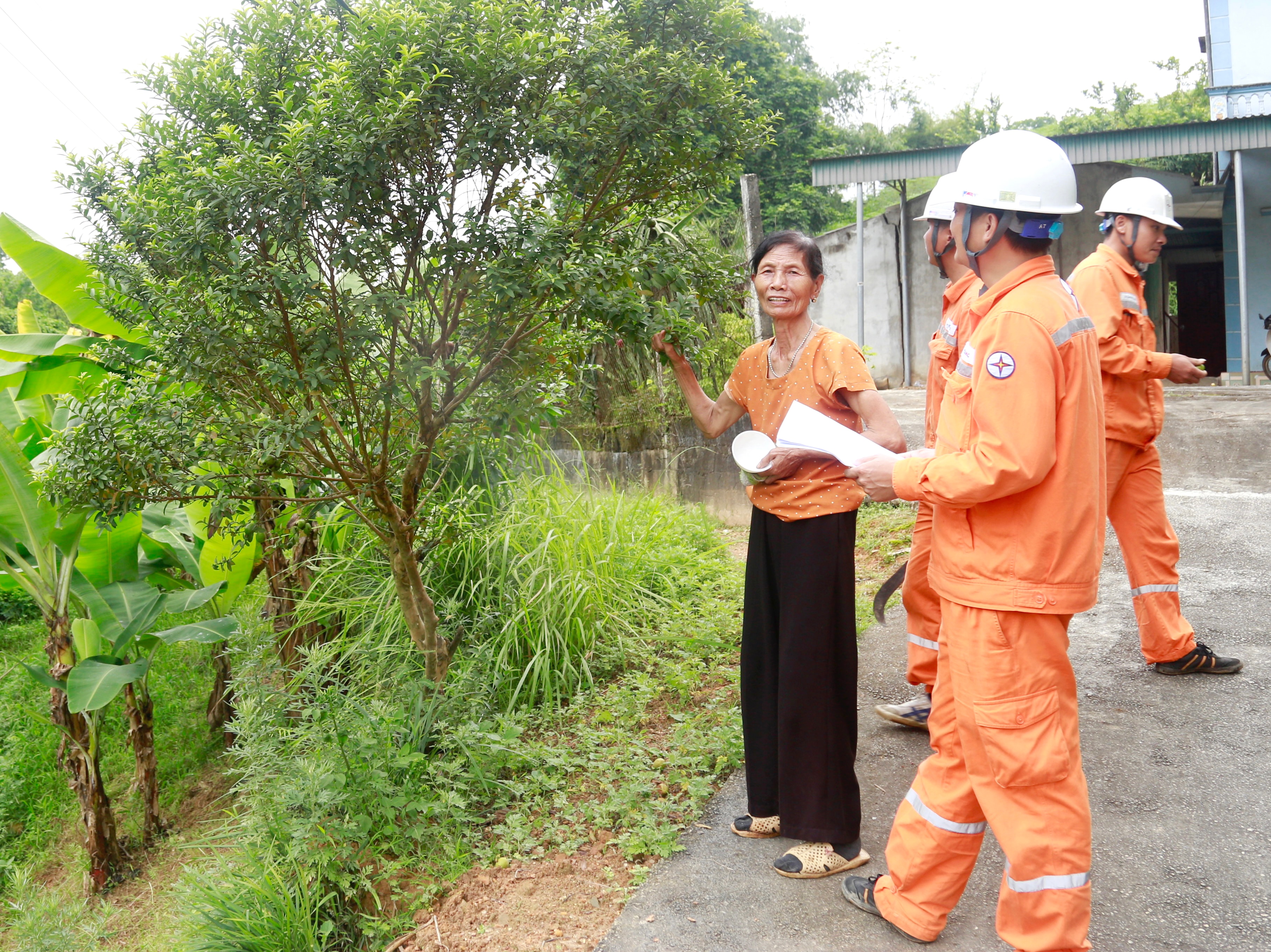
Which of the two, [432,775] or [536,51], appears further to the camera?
[432,775]

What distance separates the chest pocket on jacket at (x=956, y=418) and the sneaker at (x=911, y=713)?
73.4 inches

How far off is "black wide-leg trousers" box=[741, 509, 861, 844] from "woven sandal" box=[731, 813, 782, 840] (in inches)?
7.4

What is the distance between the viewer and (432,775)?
379 centimetres

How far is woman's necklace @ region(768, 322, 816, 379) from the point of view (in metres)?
3.17

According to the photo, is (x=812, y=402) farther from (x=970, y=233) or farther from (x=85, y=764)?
(x=85, y=764)

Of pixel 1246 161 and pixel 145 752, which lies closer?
pixel 145 752

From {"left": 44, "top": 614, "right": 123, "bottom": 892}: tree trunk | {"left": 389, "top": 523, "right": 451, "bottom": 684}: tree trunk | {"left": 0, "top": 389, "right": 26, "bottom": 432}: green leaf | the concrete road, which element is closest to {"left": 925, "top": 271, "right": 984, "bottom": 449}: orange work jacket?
the concrete road

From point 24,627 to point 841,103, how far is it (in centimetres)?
4640

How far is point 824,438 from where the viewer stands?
2707 millimetres

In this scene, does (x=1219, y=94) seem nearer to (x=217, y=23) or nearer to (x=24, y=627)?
(x=217, y=23)

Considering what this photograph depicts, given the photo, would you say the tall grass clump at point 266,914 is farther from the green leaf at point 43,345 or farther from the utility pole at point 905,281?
the utility pole at point 905,281

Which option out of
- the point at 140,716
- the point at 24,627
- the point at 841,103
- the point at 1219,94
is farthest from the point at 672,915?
the point at 841,103

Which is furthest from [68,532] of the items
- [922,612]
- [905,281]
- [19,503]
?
[905,281]

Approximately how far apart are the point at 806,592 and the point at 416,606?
6.28 ft
